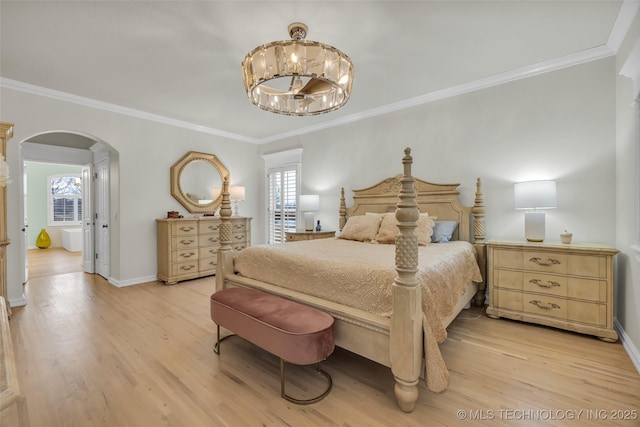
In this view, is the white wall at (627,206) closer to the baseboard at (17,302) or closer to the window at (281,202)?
the window at (281,202)

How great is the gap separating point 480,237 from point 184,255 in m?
4.28

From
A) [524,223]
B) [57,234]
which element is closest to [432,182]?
[524,223]

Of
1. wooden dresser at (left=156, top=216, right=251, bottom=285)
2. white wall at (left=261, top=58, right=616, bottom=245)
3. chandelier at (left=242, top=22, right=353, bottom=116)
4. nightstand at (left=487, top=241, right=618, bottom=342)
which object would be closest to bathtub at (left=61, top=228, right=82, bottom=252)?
wooden dresser at (left=156, top=216, right=251, bottom=285)

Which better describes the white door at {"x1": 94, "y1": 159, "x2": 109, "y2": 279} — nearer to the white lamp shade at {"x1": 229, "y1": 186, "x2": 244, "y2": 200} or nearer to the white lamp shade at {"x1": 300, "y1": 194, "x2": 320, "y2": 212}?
the white lamp shade at {"x1": 229, "y1": 186, "x2": 244, "y2": 200}

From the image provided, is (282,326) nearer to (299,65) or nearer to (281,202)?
(299,65)

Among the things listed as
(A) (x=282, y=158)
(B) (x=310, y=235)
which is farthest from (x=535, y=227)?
(A) (x=282, y=158)

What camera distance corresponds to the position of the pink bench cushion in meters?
1.73

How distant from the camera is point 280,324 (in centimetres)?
183

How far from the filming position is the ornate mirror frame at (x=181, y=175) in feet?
16.0

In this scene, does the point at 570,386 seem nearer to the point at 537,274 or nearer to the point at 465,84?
the point at 537,274

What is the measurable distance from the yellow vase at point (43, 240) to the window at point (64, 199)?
39cm

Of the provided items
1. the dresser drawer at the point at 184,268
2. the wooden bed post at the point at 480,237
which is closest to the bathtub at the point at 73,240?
the dresser drawer at the point at 184,268

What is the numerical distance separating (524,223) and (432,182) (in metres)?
1.16

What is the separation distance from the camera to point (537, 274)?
277 centimetres
